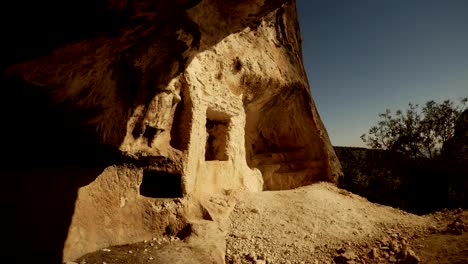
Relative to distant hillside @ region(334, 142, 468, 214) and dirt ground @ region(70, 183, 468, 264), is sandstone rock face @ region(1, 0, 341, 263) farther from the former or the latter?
distant hillside @ region(334, 142, 468, 214)

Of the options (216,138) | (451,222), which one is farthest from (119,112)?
(451,222)

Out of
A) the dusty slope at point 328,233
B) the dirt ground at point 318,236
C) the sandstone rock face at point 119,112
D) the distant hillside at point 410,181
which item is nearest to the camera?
the sandstone rock face at point 119,112

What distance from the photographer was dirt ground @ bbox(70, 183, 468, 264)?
3.71 meters

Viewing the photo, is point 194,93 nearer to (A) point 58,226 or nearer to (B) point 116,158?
(B) point 116,158

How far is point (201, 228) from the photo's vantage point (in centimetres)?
411

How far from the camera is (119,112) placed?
12.5ft

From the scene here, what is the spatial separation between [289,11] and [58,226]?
8.23 meters

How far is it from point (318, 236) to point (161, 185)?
2.53 meters

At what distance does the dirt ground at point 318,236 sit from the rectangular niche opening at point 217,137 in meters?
1.15

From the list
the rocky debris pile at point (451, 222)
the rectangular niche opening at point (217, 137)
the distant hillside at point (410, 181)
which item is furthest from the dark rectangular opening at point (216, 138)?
the distant hillside at point (410, 181)

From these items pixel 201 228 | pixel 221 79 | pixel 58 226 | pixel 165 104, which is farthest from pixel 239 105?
pixel 58 226

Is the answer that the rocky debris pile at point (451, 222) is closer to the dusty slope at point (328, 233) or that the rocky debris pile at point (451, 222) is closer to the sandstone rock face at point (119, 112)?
the dusty slope at point (328, 233)

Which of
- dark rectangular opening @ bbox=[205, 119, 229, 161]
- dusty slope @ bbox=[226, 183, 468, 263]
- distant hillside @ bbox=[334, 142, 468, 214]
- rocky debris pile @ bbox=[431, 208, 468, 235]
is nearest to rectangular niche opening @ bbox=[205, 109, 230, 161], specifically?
dark rectangular opening @ bbox=[205, 119, 229, 161]

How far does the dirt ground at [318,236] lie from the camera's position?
3.71 m
